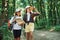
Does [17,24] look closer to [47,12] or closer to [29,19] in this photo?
[29,19]

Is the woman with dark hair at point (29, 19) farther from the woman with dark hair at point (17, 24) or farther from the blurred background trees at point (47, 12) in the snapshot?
the blurred background trees at point (47, 12)

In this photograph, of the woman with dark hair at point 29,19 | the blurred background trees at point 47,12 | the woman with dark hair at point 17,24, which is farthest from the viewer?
the blurred background trees at point 47,12

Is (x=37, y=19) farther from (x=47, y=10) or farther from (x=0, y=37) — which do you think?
(x=0, y=37)

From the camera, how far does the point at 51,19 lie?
66.2 feet

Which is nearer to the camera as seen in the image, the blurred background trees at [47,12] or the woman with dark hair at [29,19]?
the woman with dark hair at [29,19]

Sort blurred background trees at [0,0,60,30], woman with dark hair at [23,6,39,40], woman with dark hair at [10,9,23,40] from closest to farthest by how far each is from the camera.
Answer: woman with dark hair at [10,9,23,40]
woman with dark hair at [23,6,39,40]
blurred background trees at [0,0,60,30]

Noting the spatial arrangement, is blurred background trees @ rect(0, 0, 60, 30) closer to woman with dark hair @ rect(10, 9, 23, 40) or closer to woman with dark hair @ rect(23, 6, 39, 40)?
woman with dark hair @ rect(23, 6, 39, 40)

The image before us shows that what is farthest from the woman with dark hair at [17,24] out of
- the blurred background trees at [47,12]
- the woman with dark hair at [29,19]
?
the blurred background trees at [47,12]

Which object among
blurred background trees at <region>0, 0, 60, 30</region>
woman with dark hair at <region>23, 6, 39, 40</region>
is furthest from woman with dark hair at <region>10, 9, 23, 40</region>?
blurred background trees at <region>0, 0, 60, 30</region>

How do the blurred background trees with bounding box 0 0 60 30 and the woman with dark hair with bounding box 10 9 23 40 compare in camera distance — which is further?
the blurred background trees with bounding box 0 0 60 30

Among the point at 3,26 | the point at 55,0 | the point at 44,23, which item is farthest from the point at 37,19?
the point at 3,26

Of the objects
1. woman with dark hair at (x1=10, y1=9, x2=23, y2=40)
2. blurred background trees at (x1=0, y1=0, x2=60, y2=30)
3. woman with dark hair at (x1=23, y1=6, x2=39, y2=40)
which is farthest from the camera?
blurred background trees at (x1=0, y1=0, x2=60, y2=30)

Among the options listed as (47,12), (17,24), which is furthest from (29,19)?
(47,12)

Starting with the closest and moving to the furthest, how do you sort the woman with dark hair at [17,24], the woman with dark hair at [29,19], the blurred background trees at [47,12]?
the woman with dark hair at [17,24]
the woman with dark hair at [29,19]
the blurred background trees at [47,12]
